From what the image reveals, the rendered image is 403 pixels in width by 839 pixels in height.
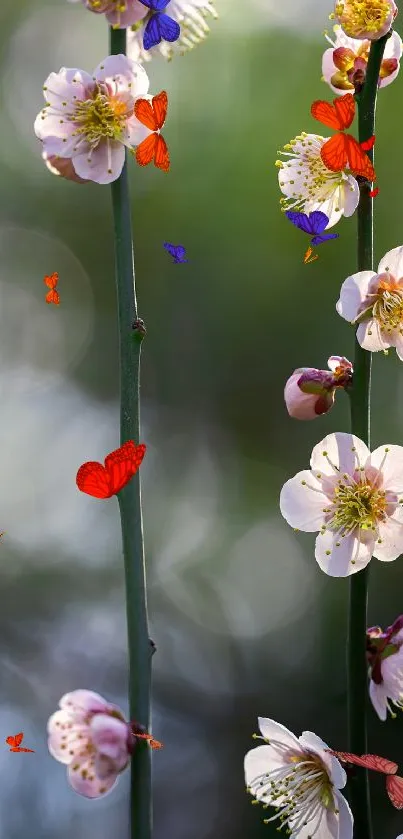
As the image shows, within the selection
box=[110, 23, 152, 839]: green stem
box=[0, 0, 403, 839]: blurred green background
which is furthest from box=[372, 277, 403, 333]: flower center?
box=[0, 0, 403, 839]: blurred green background

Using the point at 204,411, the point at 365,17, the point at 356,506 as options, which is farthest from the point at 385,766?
the point at 204,411

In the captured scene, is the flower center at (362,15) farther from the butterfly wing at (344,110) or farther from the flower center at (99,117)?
the flower center at (99,117)

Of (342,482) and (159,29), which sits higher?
(159,29)

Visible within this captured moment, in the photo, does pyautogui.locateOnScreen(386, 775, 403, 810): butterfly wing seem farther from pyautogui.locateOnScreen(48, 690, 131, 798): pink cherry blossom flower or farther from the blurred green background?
the blurred green background

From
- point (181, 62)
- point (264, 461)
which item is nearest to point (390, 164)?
point (181, 62)

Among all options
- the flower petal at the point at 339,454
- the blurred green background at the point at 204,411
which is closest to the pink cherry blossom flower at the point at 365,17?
the flower petal at the point at 339,454

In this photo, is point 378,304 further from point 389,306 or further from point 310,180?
point 310,180

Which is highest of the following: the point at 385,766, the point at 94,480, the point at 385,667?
the point at 94,480
